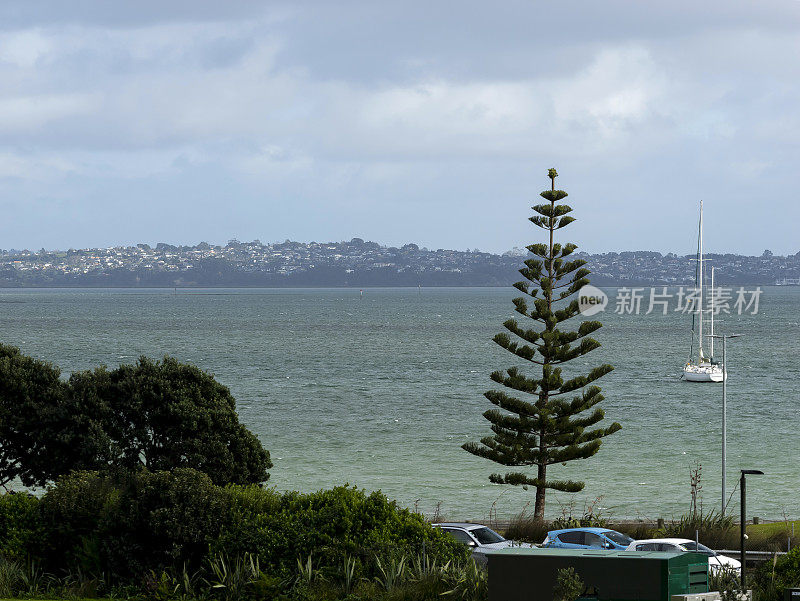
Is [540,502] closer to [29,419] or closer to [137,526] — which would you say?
[29,419]

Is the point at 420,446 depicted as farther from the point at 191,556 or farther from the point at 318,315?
the point at 318,315

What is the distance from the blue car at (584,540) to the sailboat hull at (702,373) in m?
64.3

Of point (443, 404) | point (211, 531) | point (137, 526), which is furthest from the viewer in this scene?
point (443, 404)

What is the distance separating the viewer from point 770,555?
21141 millimetres

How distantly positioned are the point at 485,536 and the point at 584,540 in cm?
204

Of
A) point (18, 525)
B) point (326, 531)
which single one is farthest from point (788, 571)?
point (18, 525)

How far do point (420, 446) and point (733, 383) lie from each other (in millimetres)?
40464

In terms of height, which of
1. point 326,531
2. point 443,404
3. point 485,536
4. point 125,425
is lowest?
point 443,404

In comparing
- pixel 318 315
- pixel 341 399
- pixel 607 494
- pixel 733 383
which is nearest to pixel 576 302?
pixel 607 494

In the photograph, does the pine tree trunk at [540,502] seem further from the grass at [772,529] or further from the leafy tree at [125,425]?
the leafy tree at [125,425]

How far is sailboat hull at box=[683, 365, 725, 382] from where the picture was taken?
3273 inches

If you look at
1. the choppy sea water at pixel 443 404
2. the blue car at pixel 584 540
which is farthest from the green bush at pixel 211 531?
the choppy sea water at pixel 443 404

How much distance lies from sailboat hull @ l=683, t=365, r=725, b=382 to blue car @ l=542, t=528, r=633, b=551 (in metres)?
64.3

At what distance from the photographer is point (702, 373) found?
274 feet
